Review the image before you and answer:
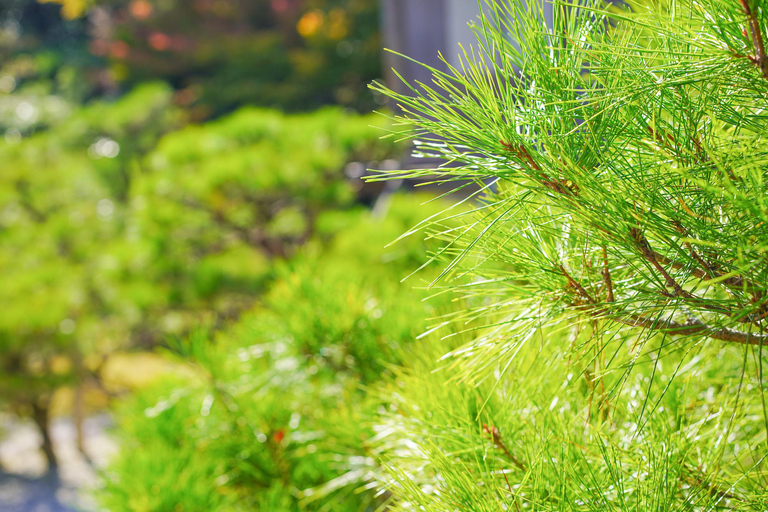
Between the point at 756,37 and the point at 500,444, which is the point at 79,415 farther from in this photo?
the point at 756,37

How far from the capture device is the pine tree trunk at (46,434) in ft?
10.0

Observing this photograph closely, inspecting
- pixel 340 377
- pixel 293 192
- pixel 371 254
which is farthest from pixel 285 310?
pixel 293 192

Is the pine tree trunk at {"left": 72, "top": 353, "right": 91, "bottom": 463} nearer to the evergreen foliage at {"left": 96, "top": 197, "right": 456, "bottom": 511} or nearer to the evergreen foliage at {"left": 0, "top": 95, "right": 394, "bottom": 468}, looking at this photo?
the evergreen foliage at {"left": 0, "top": 95, "right": 394, "bottom": 468}

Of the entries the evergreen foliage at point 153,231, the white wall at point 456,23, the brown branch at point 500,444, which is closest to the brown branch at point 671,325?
the brown branch at point 500,444

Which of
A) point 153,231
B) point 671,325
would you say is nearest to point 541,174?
point 671,325

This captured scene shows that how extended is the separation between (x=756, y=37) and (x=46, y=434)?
345 centimetres

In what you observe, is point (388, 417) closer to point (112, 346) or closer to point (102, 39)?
point (112, 346)

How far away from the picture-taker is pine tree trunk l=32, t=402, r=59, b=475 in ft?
10.0

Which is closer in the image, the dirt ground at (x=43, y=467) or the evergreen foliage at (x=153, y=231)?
the evergreen foliage at (x=153, y=231)

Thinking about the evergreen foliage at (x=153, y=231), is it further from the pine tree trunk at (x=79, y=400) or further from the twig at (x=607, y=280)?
the twig at (x=607, y=280)

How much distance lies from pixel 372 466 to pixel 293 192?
74.9 inches

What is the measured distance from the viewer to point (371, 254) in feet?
5.44

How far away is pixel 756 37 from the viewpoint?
313 millimetres

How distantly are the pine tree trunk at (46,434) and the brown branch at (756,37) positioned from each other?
337 cm
